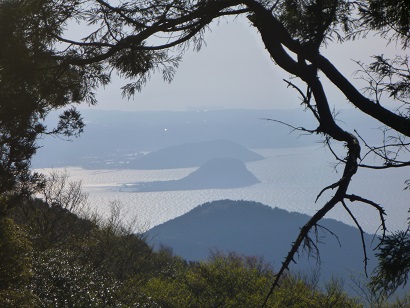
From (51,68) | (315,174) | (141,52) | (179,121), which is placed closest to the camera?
(51,68)

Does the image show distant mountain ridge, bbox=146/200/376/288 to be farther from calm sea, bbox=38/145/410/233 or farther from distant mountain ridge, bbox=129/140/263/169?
distant mountain ridge, bbox=129/140/263/169

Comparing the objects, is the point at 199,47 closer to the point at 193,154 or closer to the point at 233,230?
the point at 233,230

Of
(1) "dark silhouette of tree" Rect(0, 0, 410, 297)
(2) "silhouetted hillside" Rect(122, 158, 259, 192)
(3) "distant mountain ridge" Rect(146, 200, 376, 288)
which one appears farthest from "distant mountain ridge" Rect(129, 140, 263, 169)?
(1) "dark silhouette of tree" Rect(0, 0, 410, 297)

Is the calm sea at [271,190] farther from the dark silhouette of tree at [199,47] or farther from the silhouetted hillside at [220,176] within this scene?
the dark silhouette of tree at [199,47]

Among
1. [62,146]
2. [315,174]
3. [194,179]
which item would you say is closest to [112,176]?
[194,179]

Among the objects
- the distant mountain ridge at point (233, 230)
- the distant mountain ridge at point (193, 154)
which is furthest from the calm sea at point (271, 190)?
the distant mountain ridge at point (233, 230)

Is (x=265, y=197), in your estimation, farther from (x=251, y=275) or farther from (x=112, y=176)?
(x=251, y=275)

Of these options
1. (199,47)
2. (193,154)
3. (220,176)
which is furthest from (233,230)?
(199,47)
